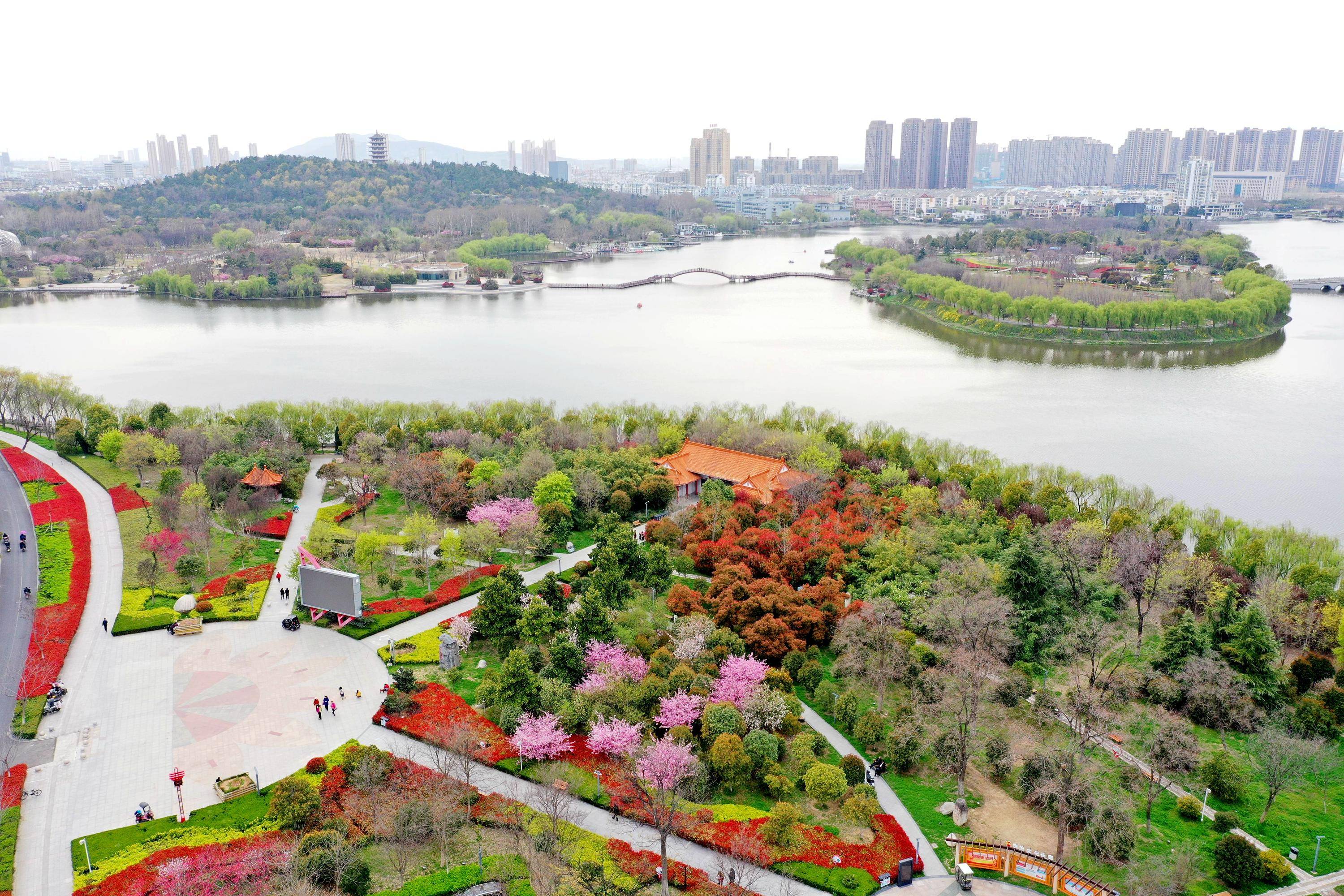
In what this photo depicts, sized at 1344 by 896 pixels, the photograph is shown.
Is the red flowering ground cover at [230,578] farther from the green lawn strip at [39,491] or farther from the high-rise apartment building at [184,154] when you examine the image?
the high-rise apartment building at [184,154]

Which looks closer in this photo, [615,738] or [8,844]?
[8,844]

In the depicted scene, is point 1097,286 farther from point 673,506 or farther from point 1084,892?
point 1084,892

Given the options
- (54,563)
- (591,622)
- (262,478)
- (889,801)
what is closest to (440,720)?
(591,622)

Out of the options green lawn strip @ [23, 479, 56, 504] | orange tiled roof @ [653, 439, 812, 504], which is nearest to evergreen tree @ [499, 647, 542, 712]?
orange tiled roof @ [653, 439, 812, 504]

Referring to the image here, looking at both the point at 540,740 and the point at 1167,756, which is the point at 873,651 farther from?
the point at 540,740

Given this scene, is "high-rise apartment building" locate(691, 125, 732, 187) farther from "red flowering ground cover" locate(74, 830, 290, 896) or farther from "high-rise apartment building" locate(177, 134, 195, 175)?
"red flowering ground cover" locate(74, 830, 290, 896)

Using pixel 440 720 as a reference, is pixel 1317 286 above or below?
above
